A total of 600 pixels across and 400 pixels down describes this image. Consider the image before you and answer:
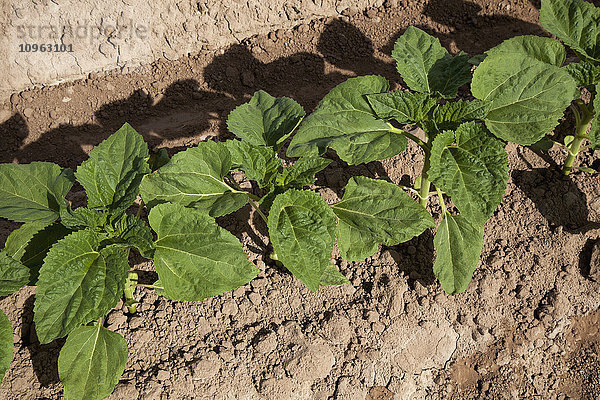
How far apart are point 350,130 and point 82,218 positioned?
1.57 meters

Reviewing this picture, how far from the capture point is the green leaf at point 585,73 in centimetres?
366

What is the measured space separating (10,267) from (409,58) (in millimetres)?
2617

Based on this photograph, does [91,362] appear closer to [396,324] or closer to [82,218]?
[82,218]

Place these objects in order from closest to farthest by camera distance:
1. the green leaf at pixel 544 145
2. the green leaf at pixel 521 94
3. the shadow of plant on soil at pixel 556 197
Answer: the green leaf at pixel 521 94
the shadow of plant on soil at pixel 556 197
the green leaf at pixel 544 145

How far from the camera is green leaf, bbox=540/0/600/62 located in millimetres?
3883

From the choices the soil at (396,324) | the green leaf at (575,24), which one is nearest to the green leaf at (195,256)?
the soil at (396,324)

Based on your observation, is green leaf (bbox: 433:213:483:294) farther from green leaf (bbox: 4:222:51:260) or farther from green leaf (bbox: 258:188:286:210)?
green leaf (bbox: 4:222:51:260)

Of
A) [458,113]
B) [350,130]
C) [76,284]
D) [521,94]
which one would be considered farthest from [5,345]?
[521,94]

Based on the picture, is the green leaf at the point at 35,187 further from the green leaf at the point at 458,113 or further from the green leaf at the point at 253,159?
the green leaf at the point at 458,113

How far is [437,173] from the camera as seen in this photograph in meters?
3.15

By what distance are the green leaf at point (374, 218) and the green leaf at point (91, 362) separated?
4.49 feet

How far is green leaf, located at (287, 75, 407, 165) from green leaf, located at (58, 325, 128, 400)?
143cm

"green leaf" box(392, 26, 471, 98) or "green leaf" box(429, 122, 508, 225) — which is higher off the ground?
"green leaf" box(392, 26, 471, 98)

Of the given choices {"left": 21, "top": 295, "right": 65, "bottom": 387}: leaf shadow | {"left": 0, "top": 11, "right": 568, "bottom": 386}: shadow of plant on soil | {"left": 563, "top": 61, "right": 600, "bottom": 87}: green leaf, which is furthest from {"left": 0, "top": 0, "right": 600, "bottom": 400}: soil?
{"left": 0, "top": 11, "right": 568, "bottom": 386}: shadow of plant on soil
